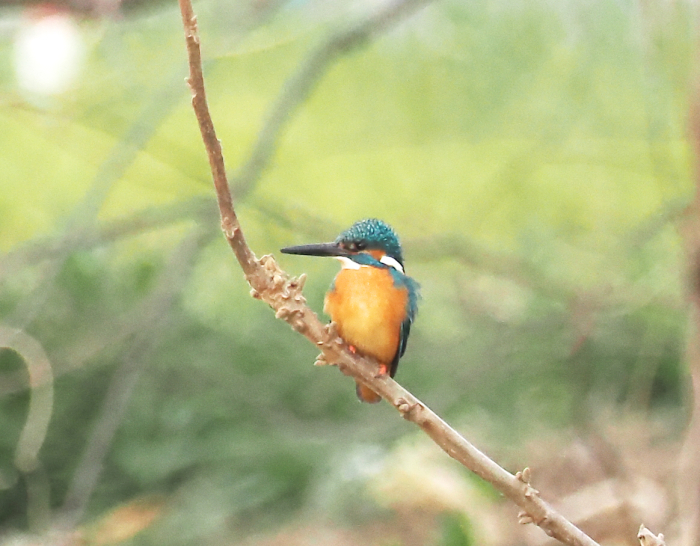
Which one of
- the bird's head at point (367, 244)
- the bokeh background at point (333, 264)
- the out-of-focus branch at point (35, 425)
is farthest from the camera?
the bokeh background at point (333, 264)

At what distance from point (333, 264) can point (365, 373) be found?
2457mm

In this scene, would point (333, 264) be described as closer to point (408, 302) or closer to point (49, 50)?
point (49, 50)

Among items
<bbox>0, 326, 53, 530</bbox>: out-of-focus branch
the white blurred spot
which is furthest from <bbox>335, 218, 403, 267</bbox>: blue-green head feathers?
the white blurred spot

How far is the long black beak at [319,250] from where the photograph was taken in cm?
99

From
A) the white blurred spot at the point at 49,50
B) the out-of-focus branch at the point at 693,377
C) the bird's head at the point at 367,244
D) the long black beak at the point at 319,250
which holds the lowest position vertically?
the long black beak at the point at 319,250

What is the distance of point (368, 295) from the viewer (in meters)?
Answer: 1.27

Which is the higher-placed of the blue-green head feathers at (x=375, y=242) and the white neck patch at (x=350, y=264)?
the blue-green head feathers at (x=375, y=242)

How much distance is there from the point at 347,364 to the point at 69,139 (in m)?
2.06

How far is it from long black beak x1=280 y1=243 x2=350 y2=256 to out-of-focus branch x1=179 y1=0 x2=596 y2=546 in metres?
0.10

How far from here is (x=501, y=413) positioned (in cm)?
349

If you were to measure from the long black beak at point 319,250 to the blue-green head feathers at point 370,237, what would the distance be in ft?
0.08

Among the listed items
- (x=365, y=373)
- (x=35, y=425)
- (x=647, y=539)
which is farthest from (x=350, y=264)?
(x=35, y=425)

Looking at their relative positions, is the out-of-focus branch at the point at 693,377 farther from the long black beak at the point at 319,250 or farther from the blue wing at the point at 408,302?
the long black beak at the point at 319,250

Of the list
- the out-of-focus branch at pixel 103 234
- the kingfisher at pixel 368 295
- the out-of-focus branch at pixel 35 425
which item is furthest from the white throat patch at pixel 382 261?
the out-of-focus branch at pixel 35 425
